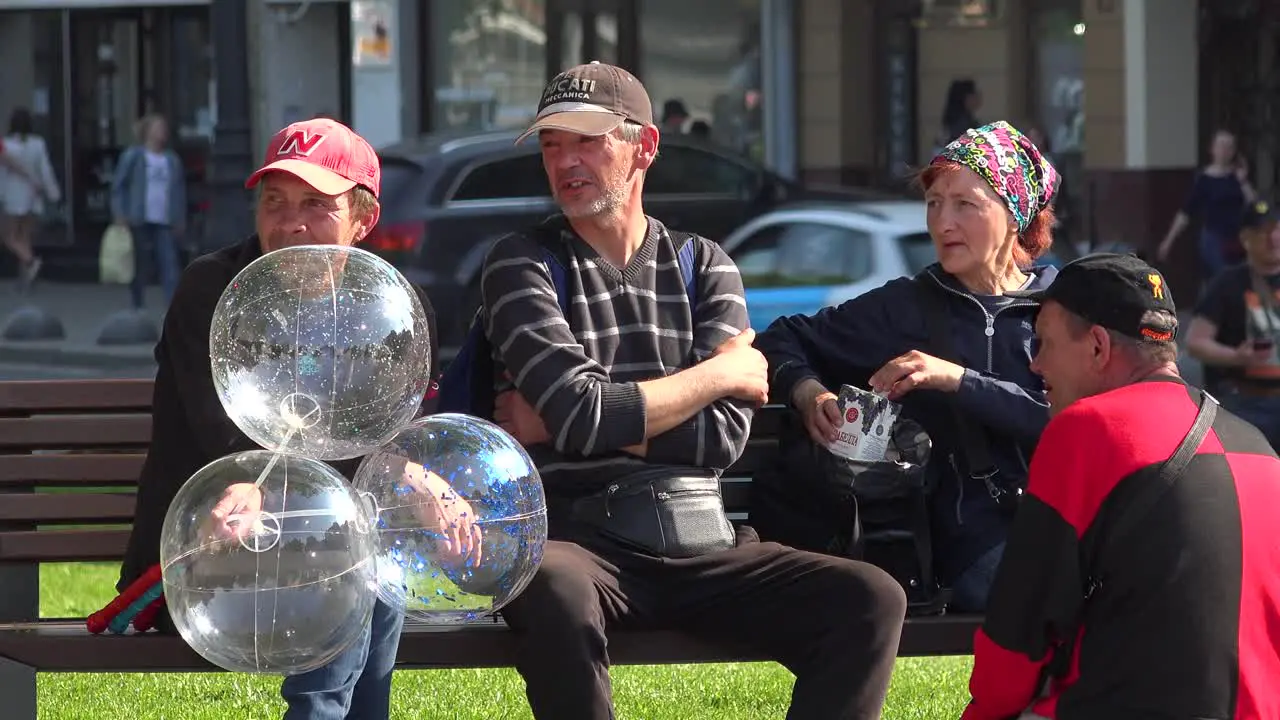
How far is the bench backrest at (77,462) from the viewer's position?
14.9ft

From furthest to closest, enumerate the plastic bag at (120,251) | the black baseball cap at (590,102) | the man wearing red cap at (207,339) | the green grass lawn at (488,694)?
the plastic bag at (120,251)
the green grass lawn at (488,694)
the black baseball cap at (590,102)
the man wearing red cap at (207,339)

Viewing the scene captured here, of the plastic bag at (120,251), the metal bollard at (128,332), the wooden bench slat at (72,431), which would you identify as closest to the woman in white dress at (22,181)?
the plastic bag at (120,251)

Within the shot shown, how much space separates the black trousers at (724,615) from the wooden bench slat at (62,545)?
1310 millimetres

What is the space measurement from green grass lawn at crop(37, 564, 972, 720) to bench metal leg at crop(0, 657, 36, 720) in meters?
1.05

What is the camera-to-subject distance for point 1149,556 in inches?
115

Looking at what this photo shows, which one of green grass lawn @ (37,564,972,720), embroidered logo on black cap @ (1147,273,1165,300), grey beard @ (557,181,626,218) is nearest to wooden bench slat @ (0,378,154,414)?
green grass lawn @ (37,564,972,720)

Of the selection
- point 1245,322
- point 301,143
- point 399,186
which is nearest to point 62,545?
point 301,143

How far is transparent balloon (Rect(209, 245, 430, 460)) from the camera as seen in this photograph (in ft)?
10.6

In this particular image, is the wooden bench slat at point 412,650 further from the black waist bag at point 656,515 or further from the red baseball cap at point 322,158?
the red baseball cap at point 322,158

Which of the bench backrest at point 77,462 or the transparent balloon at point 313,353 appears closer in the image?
the transparent balloon at point 313,353

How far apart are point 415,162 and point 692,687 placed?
9578 millimetres

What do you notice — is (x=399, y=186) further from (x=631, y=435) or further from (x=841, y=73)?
(x=631, y=435)

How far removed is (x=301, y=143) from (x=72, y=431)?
124cm

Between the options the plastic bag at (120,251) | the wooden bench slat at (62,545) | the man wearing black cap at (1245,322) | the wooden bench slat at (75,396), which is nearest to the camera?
the wooden bench slat at (62,545)
